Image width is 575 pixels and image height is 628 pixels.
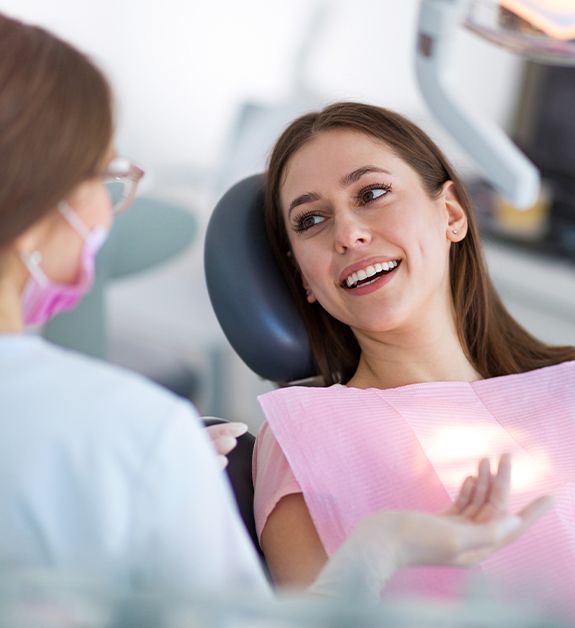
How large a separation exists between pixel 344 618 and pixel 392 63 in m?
3.31

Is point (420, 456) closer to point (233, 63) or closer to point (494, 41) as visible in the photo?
point (494, 41)

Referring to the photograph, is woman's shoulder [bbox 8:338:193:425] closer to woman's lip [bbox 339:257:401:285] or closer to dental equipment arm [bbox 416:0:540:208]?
woman's lip [bbox 339:257:401:285]

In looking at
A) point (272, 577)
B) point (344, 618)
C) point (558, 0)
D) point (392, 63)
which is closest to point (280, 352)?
point (272, 577)

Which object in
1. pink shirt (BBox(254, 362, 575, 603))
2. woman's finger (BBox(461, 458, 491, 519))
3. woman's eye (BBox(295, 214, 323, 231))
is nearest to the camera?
woman's finger (BBox(461, 458, 491, 519))

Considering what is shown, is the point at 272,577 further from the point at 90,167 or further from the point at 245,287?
the point at 90,167

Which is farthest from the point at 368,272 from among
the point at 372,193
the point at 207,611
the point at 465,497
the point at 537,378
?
the point at 207,611

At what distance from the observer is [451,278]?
5.39ft

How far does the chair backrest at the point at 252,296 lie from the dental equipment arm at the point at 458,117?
34 centimetres

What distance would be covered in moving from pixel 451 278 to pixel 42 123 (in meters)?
0.94

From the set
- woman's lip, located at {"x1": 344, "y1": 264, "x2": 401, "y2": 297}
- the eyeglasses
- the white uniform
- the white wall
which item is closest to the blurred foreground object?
the white uniform

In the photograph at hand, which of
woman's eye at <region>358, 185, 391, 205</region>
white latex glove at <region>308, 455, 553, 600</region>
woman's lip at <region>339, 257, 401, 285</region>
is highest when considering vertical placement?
woman's eye at <region>358, 185, 391, 205</region>

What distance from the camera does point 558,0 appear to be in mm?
1368

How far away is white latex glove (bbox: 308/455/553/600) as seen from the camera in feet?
3.23

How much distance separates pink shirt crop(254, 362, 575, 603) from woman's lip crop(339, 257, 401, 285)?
17cm
